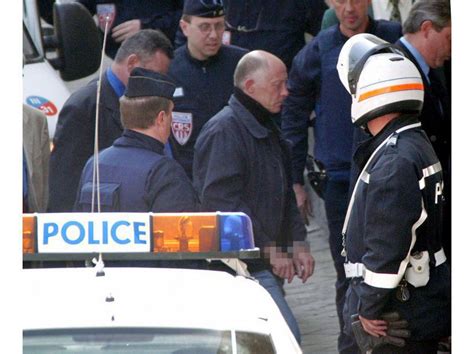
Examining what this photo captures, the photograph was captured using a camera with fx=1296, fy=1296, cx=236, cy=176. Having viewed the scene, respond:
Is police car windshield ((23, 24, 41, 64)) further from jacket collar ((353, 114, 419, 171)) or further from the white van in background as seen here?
jacket collar ((353, 114, 419, 171))

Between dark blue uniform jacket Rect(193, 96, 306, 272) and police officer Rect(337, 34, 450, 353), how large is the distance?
1140 mm

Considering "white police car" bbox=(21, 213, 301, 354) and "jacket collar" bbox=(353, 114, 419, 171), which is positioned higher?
"jacket collar" bbox=(353, 114, 419, 171)

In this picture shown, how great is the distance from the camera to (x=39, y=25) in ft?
27.0

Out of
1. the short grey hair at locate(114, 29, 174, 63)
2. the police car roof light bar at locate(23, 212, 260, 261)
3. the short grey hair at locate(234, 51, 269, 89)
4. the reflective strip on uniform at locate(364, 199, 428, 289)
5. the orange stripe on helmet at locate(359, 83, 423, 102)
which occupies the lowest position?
the reflective strip on uniform at locate(364, 199, 428, 289)

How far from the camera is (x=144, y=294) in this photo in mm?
4039

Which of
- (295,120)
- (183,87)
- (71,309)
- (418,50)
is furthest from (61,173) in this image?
(71,309)

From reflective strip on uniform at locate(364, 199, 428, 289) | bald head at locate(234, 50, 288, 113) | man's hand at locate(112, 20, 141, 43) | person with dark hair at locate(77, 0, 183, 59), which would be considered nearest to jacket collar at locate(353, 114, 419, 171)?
reflective strip on uniform at locate(364, 199, 428, 289)

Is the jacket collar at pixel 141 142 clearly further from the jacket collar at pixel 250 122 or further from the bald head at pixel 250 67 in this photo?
the bald head at pixel 250 67

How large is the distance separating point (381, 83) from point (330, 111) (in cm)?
192

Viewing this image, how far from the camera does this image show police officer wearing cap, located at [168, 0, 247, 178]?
7.29m

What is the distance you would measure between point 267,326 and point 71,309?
59 centimetres

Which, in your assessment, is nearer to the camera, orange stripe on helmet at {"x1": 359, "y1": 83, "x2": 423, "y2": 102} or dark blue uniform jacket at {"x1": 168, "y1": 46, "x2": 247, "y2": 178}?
orange stripe on helmet at {"x1": 359, "y1": 83, "x2": 423, "y2": 102}

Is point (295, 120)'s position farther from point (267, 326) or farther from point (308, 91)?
point (267, 326)

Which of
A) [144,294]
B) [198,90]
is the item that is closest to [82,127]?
[198,90]
